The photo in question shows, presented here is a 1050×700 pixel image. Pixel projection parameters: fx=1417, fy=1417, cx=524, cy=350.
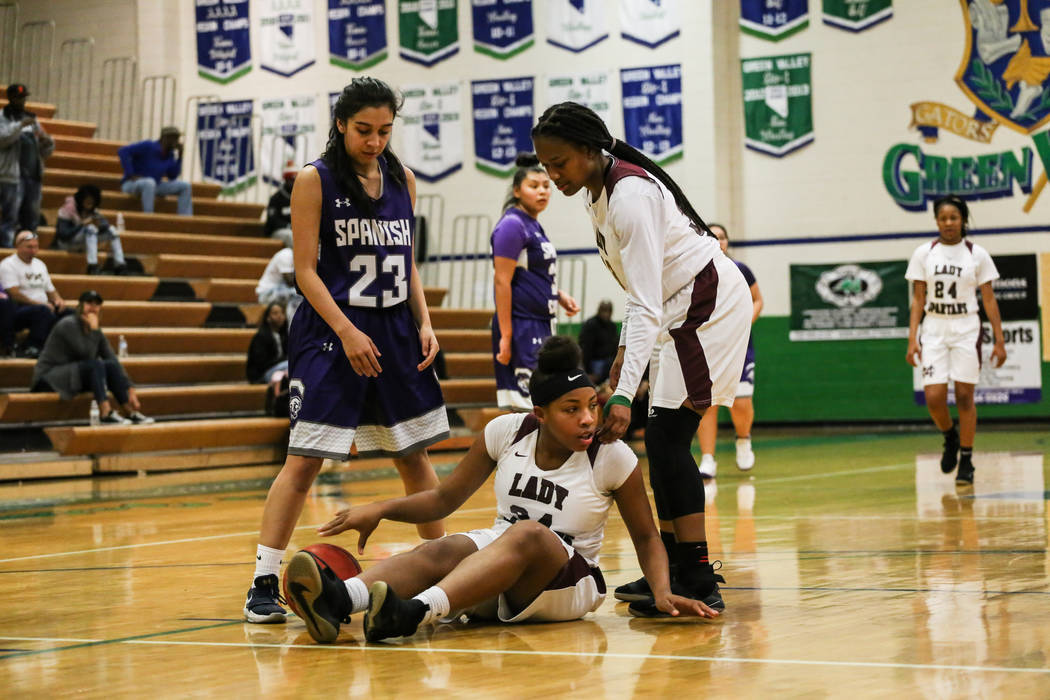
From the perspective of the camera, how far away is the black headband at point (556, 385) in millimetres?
4062

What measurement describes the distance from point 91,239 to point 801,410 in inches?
342

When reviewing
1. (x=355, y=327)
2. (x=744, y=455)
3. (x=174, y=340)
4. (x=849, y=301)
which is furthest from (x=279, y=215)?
(x=355, y=327)

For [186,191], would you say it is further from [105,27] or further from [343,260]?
[343,260]

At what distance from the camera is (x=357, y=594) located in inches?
152

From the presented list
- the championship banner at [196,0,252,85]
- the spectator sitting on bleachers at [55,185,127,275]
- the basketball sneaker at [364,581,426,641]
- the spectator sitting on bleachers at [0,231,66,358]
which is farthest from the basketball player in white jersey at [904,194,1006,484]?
the championship banner at [196,0,252,85]

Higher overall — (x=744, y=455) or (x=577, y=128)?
(x=577, y=128)

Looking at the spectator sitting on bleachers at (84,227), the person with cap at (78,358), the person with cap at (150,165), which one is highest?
the person with cap at (150,165)

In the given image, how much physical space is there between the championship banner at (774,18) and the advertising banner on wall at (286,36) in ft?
20.2

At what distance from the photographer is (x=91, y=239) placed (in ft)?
48.2

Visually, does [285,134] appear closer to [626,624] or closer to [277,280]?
[277,280]

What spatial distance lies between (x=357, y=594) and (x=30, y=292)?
10042 millimetres

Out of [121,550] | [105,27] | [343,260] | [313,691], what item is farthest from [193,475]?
[105,27]

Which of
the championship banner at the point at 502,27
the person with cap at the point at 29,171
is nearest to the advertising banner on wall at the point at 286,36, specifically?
the championship banner at the point at 502,27

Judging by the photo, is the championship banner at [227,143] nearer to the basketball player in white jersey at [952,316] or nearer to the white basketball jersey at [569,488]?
the basketball player in white jersey at [952,316]
